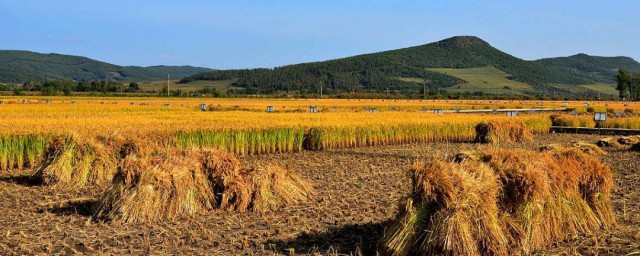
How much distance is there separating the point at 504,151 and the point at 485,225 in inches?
71.5

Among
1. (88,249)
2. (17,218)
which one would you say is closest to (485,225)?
(88,249)

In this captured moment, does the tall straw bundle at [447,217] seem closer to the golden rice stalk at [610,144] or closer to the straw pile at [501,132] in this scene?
the golden rice stalk at [610,144]

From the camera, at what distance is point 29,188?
42.5ft

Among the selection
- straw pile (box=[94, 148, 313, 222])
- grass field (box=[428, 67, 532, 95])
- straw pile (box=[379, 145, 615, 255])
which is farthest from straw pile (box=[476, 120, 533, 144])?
grass field (box=[428, 67, 532, 95])

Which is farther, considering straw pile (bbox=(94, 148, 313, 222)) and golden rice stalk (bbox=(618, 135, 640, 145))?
golden rice stalk (bbox=(618, 135, 640, 145))

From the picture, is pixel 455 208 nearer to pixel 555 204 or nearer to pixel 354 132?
pixel 555 204

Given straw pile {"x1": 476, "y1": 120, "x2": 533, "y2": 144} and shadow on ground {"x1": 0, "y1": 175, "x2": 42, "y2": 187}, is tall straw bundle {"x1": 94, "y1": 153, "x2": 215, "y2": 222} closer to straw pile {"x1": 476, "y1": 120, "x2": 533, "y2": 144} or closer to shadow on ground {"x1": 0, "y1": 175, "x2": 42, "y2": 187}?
shadow on ground {"x1": 0, "y1": 175, "x2": 42, "y2": 187}

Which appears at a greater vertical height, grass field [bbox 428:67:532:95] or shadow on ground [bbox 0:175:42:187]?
grass field [bbox 428:67:532:95]

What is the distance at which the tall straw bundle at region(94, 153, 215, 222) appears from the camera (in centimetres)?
961

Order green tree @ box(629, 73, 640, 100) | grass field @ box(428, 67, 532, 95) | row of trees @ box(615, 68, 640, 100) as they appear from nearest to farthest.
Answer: row of trees @ box(615, 68, 640, 100), green tree @ box(629, 73, 640, 100), grass field @ box(428, 67, 532, 95)

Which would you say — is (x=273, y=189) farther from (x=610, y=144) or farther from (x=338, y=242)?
(x=610, y=144)

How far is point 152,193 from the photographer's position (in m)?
9.73

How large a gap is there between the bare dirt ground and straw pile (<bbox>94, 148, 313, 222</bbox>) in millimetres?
273

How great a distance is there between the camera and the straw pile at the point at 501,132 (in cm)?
2714
